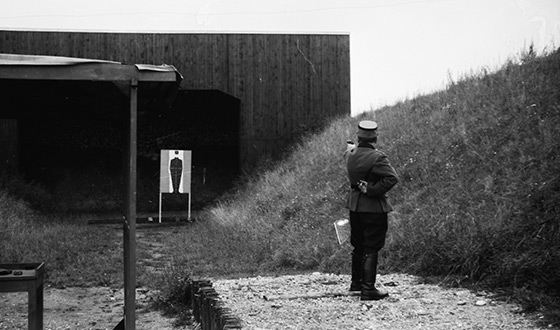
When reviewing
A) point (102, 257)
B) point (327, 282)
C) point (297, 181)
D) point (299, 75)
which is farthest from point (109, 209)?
point (327, 282)

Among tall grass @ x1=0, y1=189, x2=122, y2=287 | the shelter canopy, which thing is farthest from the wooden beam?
tall grass @ x1=0, y1=189, x2=122, y2=287

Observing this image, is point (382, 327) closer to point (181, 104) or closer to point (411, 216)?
point (411, 216)

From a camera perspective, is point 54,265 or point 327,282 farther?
point 54,265

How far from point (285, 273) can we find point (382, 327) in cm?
399

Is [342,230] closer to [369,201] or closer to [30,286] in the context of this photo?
[369,201]

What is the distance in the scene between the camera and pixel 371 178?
6.77m

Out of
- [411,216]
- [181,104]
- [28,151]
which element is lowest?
[411,216]

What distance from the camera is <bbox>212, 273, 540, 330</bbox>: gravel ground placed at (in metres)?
5.59

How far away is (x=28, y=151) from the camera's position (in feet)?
73.9

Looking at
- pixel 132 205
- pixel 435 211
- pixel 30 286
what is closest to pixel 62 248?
pixel 435 211

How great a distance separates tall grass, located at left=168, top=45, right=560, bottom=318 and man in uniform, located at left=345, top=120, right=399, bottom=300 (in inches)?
56.1

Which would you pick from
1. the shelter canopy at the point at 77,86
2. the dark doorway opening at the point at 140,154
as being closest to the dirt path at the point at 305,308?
the shelter canopy at the point at 77,86

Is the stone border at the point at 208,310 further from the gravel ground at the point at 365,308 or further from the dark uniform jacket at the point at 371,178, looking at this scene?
the dark uniform jacket at the point at 371,178

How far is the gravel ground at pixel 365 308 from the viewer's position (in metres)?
5.59
